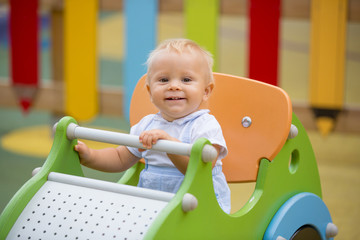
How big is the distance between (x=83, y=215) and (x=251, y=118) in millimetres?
483

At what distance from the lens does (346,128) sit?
8.70ft

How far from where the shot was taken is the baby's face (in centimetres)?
124

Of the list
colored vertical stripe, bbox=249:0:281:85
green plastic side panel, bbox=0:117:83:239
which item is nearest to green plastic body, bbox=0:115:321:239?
green plastic side panel, bbox=0:117:83:239

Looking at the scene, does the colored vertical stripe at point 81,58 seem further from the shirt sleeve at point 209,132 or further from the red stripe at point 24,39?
the shirt sleeve at point 209,132

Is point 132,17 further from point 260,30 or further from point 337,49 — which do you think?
point 337,49

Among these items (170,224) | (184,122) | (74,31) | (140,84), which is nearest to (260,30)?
(74,31)

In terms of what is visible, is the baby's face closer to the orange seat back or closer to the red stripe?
the orange seat back

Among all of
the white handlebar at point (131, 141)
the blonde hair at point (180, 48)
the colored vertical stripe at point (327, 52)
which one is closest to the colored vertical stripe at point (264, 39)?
the colored vertical stripe at point (327, 52)

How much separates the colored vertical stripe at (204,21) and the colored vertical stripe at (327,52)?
0.45 meters

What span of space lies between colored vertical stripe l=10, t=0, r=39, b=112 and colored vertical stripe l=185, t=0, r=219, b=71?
2.81 feet

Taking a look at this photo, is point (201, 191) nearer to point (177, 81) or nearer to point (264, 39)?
point (177, 81)

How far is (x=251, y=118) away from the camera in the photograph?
1399mm

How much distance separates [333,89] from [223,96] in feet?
4.38

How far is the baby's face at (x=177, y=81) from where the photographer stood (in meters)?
1.24
